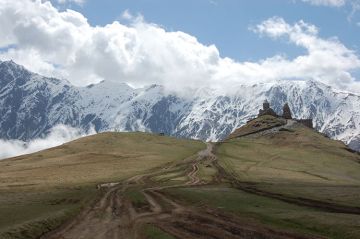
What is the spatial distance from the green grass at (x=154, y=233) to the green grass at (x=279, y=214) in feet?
32.2

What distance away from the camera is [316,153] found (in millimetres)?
199750

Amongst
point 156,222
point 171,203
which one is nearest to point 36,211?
point 156,222

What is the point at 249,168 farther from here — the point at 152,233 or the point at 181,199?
the point at 152,233

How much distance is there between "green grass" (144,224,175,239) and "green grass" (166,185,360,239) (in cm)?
982

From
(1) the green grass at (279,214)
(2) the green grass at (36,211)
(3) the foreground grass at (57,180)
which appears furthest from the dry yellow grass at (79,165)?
(1) the green grass at (279,214)

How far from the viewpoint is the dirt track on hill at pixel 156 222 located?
4597cm

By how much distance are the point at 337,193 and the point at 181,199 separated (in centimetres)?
2534

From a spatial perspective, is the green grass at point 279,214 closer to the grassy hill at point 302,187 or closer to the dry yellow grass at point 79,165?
the grassy hill at point 302,187

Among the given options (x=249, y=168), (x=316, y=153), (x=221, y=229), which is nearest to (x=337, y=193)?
(x=221, y=229)

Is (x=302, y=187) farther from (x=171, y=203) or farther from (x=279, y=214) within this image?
(x=279, y=214)

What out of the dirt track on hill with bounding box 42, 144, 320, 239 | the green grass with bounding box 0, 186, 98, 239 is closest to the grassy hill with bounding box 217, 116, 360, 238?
the dirt track on hill with bounding box 42, 144, 320, 239

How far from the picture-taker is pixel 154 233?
153ft

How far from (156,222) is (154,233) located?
20.2ft

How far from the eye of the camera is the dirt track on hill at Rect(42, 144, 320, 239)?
4597 cm
